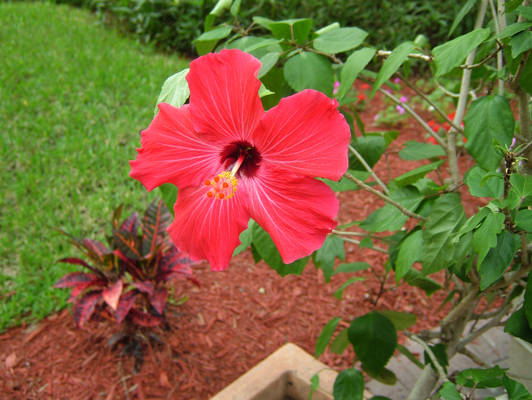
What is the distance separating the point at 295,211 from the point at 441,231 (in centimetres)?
38

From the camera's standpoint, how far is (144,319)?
7.04 ft

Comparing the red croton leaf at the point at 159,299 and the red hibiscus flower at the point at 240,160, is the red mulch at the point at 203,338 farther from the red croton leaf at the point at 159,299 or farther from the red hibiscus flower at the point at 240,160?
the red hibiscus flower at the point at 240,160

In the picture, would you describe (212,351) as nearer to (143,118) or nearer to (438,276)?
(438,276)

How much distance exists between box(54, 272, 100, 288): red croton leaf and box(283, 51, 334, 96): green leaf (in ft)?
5.57

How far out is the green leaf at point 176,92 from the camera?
2.50 ft

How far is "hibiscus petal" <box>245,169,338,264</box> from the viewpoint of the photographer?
0.75m

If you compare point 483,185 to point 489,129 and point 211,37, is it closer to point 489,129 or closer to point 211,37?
point 489,129

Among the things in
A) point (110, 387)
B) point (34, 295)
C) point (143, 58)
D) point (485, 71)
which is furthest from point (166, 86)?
point (143, 58)

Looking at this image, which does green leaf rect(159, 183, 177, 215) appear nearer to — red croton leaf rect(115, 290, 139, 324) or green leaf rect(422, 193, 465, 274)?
green leaf rect(422, 193, 465, 274)

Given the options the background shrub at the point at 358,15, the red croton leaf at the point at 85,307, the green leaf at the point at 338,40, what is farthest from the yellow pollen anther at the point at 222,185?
the background shrub at the point at 358,15

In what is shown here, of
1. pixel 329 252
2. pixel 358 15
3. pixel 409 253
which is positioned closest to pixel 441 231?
pixel 409 253

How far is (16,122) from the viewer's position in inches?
156

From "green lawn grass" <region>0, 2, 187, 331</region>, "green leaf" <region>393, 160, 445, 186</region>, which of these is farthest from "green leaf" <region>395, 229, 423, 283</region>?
"green lawn grass" <region>0, 2, 187, 331</region>

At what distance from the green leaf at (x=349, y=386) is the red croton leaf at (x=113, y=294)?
1.07 meters
